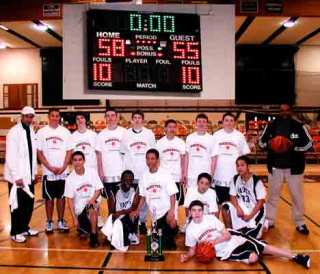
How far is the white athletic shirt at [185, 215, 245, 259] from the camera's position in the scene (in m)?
5.10

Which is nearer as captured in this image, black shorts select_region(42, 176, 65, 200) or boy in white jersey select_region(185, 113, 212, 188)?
boy in white jersey select_region(185, 113, 212, 188)

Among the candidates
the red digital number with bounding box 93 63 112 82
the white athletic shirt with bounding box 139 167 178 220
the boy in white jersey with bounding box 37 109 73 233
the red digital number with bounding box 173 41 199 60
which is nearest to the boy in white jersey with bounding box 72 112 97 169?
the boy in white jersey with bounding box 37 109 73 233

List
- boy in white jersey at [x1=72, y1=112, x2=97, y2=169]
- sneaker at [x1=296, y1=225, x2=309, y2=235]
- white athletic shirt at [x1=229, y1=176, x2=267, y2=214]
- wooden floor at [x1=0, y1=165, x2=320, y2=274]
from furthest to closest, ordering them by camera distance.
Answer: boy in white jersey at [x1=72, y1=112, x2=97, y2=169], sneaker at [x1=296, y1=225, x2=309, y2=235], white athletic shirt at [x1=229, y1=176, x2=267, y2=214], wooden floor at [x1=0, y1=165, x2=320, y2=274]

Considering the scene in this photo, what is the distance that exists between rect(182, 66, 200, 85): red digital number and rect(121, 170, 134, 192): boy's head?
2.15 meters

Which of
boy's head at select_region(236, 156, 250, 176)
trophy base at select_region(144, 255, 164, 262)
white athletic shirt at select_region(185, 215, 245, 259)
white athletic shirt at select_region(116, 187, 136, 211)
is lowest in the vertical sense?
trophy base at select_region(144, 255, 164, 262)

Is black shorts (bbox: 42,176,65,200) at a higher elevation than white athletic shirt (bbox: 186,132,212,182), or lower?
lower

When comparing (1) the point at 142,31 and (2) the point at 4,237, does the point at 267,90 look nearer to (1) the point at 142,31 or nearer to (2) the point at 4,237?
(1) the point at 142,31

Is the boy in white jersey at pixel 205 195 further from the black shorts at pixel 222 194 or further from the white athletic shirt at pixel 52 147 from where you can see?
the white athletic shirt at pixel 52 147

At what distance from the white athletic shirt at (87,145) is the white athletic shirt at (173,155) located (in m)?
1.02

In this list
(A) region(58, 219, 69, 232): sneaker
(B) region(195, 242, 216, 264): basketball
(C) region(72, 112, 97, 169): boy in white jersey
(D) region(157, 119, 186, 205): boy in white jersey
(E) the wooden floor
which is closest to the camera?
(E) the wooden floor

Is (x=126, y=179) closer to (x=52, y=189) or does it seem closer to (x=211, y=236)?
(x=52, y=189)

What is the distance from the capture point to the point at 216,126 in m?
16.7

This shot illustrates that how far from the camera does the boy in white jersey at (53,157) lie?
20.9 ft

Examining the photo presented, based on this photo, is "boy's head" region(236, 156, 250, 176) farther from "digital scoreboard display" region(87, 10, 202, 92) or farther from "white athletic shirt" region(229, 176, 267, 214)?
"digital scoreboard display" region(87, 10, 202, 92)
